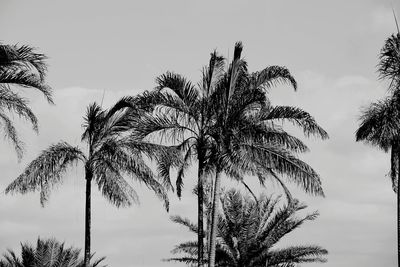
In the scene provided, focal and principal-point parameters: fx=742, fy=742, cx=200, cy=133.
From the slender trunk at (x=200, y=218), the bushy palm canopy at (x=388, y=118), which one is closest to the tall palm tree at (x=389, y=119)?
the bushy palm canopy at (x=388, y=118)

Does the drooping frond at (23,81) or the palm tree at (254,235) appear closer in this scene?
the drooping frond at (23,81)

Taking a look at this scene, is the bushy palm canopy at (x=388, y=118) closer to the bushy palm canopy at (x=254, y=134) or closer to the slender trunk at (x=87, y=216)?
the bushy palm canopy at (x=254, y=134)

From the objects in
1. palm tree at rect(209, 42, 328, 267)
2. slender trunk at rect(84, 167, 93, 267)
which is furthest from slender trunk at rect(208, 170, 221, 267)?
slender trunk at rect(84, 167, 93, 267)

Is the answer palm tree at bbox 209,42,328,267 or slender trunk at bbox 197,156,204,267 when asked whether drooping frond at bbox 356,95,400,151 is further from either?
slender trunk at bbox 197,156,204,267

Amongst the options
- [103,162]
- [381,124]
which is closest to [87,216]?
[103,162]

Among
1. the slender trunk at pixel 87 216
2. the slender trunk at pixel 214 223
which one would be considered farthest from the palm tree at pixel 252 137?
the slender trunk at pixel 87 216

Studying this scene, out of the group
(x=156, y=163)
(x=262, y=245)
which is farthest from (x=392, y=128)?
(x=262, y=245)

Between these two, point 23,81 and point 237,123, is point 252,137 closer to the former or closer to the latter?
point 237,123

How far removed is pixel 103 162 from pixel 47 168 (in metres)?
1.75

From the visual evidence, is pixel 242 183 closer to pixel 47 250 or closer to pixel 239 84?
pixel 239 84

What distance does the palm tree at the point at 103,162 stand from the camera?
22531 mm

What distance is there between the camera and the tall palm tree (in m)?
20.4

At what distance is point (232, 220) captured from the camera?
3183cm

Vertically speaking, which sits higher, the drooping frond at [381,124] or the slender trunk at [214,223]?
the drooping frond at [381,124]
